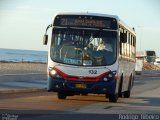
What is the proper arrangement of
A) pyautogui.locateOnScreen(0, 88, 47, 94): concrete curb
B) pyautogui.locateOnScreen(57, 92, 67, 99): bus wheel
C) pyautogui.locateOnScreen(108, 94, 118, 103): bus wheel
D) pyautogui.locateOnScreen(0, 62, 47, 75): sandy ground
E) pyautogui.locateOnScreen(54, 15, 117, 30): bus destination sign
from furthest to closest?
pyautogui.locateOnScreen(0, 62, 47, 75): sandy ground → pyautogui.locateOnScreen(0, 88, 47, 94): concrete curb → pyautogui.locateOnScreen(57, 92, 67, 99): bus wheel → pyautogui.locateOnScreen(108, 94, 118, 103): bus wheel → pyautogui.locateOnScreen(54, 15, 117, 30): bus destination sign

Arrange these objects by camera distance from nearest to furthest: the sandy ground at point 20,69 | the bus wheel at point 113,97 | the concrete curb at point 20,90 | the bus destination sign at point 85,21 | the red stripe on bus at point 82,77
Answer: the red stripe on bus at point 82,77 → the bus destination sign at point 85,21 → the bus wheel at point 113,97 → the concrete curb at point 20,90 → the sandy ground at point 20,69

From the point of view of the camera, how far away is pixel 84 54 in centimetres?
2133

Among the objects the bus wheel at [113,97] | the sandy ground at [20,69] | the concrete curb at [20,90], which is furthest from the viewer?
the sandy ground at [20,69]

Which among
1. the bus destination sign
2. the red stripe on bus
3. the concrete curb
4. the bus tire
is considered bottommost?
the concrete curb

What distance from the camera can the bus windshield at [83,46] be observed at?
69.8 ft

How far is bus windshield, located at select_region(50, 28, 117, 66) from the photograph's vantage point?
21281 mm

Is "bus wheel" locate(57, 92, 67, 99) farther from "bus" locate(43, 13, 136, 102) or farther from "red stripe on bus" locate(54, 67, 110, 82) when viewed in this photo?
"red stripe on bus" locate(54, 67, 110, 82)

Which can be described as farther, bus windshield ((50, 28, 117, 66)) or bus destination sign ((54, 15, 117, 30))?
bus destination sign ((54, 15, 117, 30))

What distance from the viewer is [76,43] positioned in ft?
70.2

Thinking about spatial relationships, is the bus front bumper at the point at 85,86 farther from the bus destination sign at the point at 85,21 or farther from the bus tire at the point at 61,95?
the bus destination sign at the point at 85,21

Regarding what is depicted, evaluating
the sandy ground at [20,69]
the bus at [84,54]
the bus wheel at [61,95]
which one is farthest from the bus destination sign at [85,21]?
the sandy ground at [20,69]

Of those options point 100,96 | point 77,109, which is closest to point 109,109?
point 77,109

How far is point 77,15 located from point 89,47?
4.24 feet

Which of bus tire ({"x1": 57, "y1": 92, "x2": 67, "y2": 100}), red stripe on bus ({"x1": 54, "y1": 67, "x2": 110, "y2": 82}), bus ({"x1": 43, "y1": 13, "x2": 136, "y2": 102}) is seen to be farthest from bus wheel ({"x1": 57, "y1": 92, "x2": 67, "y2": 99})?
red stripe on bus ({"x1": 54, "y1": 67, "x2": 110, "y2": 82})
